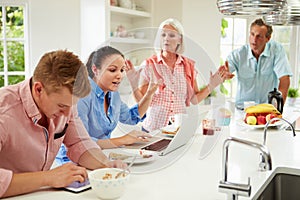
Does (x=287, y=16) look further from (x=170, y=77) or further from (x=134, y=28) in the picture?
(x=134, y=28)

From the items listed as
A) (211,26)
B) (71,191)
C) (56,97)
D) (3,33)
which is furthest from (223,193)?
(211,26)

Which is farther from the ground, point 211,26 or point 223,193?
point 211,26

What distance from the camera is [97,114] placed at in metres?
1.76

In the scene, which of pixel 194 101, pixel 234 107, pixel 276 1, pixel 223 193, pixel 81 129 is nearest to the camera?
pixel 223 193

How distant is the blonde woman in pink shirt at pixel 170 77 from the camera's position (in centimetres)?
263

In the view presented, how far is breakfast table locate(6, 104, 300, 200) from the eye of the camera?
124cm

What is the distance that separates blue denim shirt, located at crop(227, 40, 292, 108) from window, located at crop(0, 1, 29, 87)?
1.98 metres

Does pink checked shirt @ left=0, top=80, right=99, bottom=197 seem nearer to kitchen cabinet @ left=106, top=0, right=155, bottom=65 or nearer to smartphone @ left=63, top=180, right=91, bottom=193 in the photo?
smartphone @ left=63, top=180, right=91, bottom=193

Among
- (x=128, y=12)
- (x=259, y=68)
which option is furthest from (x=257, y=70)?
(x=128, y=12)

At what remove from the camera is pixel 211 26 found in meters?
4.32

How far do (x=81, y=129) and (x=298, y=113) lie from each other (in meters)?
2.06

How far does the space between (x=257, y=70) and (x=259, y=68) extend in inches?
1.0

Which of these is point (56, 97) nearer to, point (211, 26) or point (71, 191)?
point (71, 191)

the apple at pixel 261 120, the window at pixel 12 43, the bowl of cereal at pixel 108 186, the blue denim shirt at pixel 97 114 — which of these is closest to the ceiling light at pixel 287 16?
the apple at pixel 261 120
